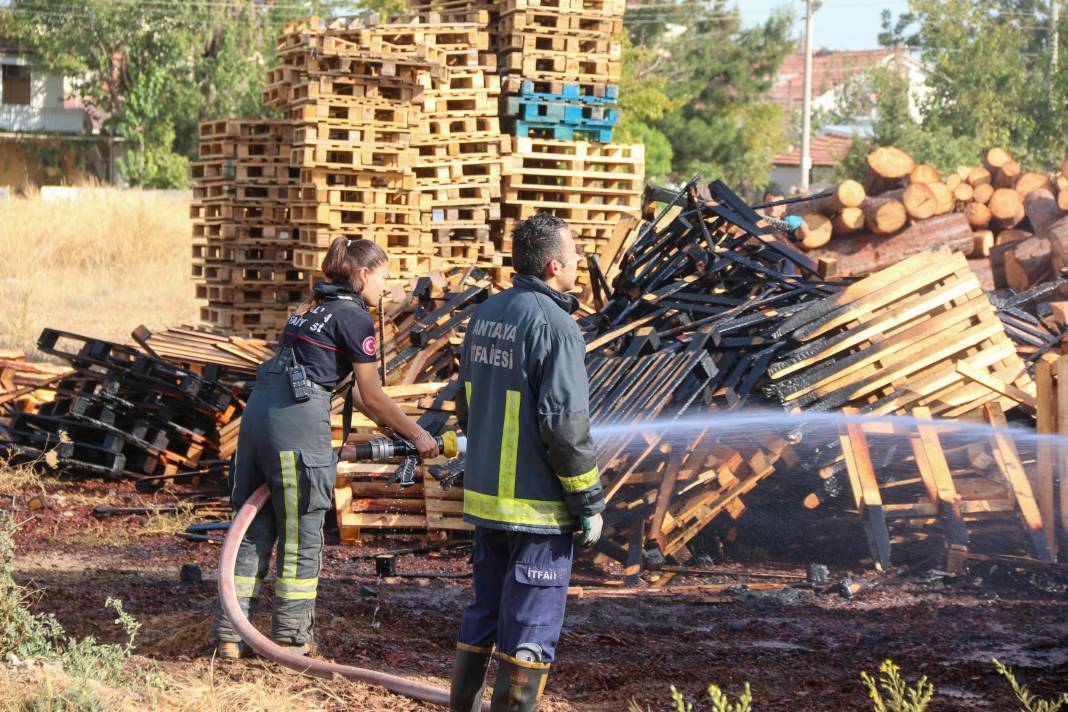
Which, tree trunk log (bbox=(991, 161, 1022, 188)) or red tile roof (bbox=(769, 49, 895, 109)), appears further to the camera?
red tile roof (bbox=(769, 49, 895, 109))

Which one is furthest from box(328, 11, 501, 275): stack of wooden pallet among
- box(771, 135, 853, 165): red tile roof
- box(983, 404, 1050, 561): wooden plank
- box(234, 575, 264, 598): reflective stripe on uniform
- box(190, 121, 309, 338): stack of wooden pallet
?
box(771, 135, 853, 165): red tile roof

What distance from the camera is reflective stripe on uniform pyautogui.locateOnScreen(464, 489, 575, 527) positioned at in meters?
4.23

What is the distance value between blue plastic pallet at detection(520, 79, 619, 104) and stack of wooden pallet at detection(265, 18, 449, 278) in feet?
4.18

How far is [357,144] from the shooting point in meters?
11.3

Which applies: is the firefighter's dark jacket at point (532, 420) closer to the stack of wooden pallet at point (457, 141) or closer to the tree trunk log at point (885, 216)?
the stack of wooden pallet at point (457, 141)

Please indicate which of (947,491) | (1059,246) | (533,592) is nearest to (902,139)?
(1059,246)

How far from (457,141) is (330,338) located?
295 inches

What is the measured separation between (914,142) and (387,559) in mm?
32491

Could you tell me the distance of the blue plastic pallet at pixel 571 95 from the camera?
1284cm

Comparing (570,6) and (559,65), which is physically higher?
(570,6)

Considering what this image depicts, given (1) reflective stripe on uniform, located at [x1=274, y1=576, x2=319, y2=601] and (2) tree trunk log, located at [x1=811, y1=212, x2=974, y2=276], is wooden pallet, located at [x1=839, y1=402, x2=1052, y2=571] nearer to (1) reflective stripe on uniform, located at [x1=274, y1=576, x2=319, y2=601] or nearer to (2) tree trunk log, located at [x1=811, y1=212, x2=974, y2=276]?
(1) reflective stripe on uniform, located at [x1=274, y1=576, x2=319, y2=601]

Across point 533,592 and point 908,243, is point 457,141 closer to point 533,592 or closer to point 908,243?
point 908,243

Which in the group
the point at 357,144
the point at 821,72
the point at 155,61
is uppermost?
the point at 821,72

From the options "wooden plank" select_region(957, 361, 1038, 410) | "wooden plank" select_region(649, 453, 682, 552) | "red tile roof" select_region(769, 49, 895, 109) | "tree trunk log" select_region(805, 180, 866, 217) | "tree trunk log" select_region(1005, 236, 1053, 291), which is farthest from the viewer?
"red tile roof" select_region(769, 49, 895, 109)
